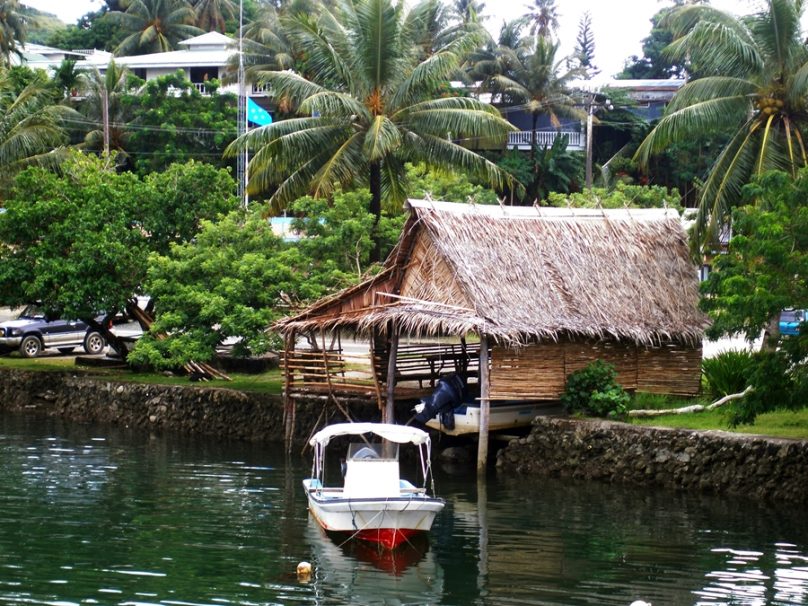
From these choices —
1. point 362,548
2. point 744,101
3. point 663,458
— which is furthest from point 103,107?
point 362,548

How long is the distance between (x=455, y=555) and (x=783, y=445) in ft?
23.0

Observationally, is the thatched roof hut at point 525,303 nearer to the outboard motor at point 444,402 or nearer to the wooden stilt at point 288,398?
the wooden stilt at point 288,398

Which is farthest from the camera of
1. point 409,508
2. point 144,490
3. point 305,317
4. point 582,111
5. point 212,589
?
point 582,111

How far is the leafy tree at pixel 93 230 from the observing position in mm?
32125

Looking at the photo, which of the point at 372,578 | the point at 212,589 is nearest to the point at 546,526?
the point at 372,578

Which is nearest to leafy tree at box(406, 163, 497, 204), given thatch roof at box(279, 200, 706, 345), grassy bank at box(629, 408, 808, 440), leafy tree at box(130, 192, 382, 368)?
leafy tree at box(130, 192, 382, 368)

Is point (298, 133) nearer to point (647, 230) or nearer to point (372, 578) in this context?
point (647, 230)

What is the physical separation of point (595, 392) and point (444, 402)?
124 inches

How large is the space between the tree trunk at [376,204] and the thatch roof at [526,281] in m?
5.94

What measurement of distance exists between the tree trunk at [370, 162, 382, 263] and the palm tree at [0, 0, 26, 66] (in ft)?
117

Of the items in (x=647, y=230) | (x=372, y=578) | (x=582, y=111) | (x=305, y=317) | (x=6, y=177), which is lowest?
(x=372, y=578)

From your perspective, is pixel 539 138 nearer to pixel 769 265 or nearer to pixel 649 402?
pixel 649 402

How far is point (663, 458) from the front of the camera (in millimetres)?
23531

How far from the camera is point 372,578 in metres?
17.3
